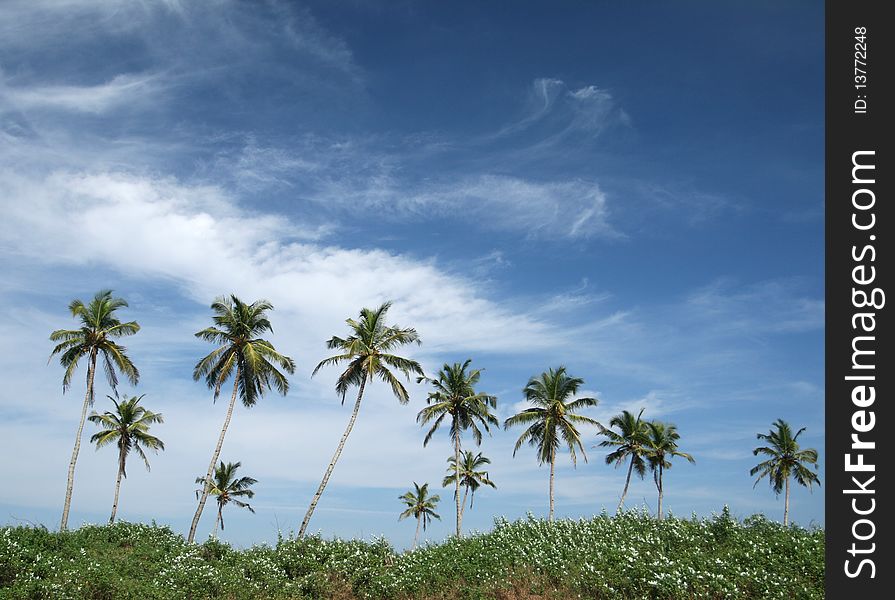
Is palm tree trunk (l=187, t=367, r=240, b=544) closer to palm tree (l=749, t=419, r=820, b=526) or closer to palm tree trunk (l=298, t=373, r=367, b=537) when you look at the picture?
palm tree trunk (l=298, t=373, r=367, b=537)

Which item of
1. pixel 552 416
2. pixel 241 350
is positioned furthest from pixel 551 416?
pixel 241 350

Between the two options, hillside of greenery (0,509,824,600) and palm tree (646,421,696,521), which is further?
palm tree (646,421,696,521)

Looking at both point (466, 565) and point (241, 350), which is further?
point (241, 350)

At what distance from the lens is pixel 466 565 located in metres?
20.3

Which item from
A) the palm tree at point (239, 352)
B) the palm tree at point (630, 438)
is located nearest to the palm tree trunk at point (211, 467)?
the palm tree at point (239, 352)

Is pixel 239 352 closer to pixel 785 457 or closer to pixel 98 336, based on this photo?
pixel 98 336

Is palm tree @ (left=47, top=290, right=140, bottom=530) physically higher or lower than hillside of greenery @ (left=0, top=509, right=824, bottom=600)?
higher

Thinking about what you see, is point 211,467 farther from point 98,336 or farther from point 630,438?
point 630,438

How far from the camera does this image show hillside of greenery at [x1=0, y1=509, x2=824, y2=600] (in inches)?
635

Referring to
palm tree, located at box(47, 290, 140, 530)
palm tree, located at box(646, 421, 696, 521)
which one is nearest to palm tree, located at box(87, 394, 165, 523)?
palm tree, located at box(47, 290, 140, 530)

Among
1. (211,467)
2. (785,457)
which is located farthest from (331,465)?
(785,457)

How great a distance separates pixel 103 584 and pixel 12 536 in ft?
20.3

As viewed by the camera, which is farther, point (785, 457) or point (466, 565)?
point (785, 457)
